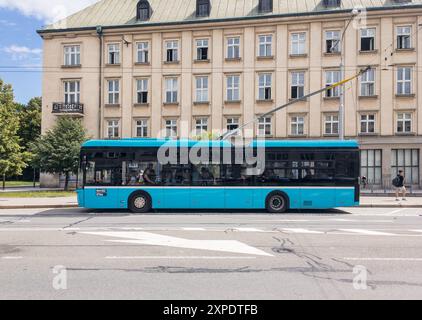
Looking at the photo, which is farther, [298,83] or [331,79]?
[298,83]

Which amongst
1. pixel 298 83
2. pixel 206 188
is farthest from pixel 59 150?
pixel 298 83

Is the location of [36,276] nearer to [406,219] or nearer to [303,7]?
[406,219]

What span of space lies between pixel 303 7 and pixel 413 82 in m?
11.5

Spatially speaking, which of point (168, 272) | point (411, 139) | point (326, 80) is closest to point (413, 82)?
point (411, 139)

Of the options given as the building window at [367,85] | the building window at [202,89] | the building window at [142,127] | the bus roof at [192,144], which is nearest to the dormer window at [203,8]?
the building window at [202,89]

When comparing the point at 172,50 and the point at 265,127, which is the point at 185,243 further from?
the point at 172,50

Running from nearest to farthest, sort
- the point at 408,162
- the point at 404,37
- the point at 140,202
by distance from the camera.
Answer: the point at 140,202, the point at 408,162, the point at 404,37

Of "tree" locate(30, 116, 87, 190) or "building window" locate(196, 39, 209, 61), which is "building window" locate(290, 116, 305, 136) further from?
"tree" locate(30, 116, 87, 190)

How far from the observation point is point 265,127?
112 feet

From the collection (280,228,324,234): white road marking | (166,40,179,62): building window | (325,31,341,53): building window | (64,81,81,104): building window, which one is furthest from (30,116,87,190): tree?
(325,31,341,53): building window

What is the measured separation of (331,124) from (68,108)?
78.5 feet

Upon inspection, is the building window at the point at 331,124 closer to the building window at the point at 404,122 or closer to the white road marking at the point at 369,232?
the building window at the point at 404,122

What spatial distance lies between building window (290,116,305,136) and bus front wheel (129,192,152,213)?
68.4 feet

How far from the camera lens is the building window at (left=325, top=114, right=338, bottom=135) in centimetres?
3266
